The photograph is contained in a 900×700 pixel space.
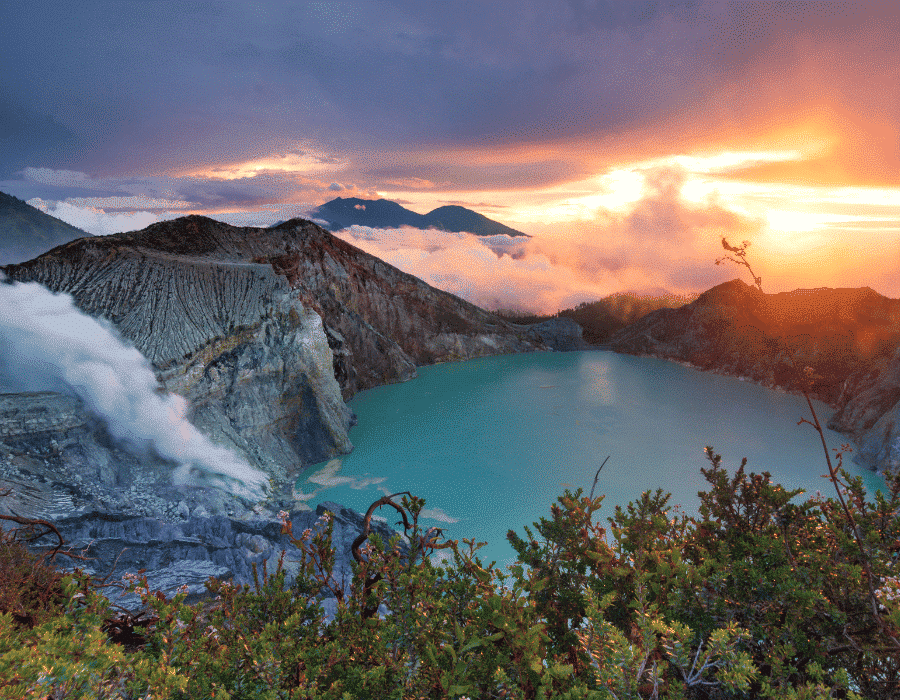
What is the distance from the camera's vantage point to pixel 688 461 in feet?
78.4

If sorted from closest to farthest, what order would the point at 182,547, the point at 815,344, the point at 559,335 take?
the point at 182,547 < the point at 815,344 < the point at 559,335

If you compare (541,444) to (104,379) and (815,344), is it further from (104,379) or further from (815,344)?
(815,344)

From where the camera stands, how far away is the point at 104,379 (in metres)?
16.5

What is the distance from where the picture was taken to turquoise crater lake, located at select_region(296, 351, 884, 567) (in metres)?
19.4

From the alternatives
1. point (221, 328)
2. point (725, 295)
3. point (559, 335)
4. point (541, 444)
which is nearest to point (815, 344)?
point (725, 295)

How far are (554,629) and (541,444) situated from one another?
23732 millimetres

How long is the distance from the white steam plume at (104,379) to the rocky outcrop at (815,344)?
2038cm

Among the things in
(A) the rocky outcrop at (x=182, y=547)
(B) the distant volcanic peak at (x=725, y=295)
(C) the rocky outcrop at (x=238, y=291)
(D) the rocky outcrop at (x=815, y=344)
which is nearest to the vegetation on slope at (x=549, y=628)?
(A) the rocky outcrop at (x=182, y=547)

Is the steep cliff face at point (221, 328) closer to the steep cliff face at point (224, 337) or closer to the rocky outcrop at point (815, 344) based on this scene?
the steep cliff face at point (224, 337)

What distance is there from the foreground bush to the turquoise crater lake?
9.74 metres

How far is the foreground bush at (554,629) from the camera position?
2041 mm

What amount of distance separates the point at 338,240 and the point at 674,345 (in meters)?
42.2

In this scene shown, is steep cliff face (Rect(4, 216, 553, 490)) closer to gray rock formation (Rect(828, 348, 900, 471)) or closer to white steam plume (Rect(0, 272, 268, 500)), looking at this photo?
white steam plume (Rect(0, 272, 268, 500))

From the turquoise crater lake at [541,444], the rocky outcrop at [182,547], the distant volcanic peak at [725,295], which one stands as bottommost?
the turquoise crater lake at [541,444]
